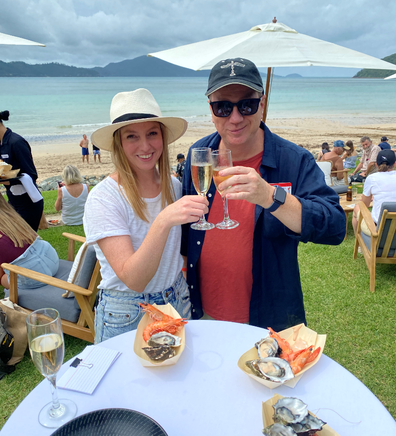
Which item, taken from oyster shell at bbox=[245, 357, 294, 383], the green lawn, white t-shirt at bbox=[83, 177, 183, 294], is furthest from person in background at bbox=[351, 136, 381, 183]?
oyster shell at bbox=[245, 357, 294, 383]

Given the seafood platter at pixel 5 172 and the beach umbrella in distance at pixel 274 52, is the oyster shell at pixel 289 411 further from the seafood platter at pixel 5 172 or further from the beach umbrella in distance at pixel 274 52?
the seafood platter at pixel 5 172

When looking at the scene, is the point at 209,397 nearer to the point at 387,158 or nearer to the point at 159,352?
the point at 159,352

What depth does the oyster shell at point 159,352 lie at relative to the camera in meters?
1.44

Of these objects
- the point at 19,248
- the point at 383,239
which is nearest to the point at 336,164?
the point at 383,239

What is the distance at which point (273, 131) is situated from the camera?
1102 inches

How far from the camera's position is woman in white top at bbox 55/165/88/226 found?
22.9 feet

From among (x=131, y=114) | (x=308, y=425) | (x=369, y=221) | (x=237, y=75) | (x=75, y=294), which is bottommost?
(x=75, y=294)

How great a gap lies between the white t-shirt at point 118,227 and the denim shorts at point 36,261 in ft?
7.06

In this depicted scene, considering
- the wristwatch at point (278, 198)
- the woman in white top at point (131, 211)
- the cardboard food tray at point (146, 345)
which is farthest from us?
the woman in white top at point (131, 211)

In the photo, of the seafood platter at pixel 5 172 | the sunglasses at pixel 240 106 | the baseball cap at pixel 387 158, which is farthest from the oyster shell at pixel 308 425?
the baseball cap at pixel 387 158

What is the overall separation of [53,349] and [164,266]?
2.95 feet

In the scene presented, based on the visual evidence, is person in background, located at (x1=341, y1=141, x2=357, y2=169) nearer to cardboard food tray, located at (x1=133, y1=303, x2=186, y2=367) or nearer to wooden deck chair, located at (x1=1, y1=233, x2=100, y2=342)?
wooden deck chair, located at (x1=1, y1=233, x2=100, y2=342)

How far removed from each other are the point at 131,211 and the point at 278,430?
1344 mm

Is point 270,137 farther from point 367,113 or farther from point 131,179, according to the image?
point 367,113
